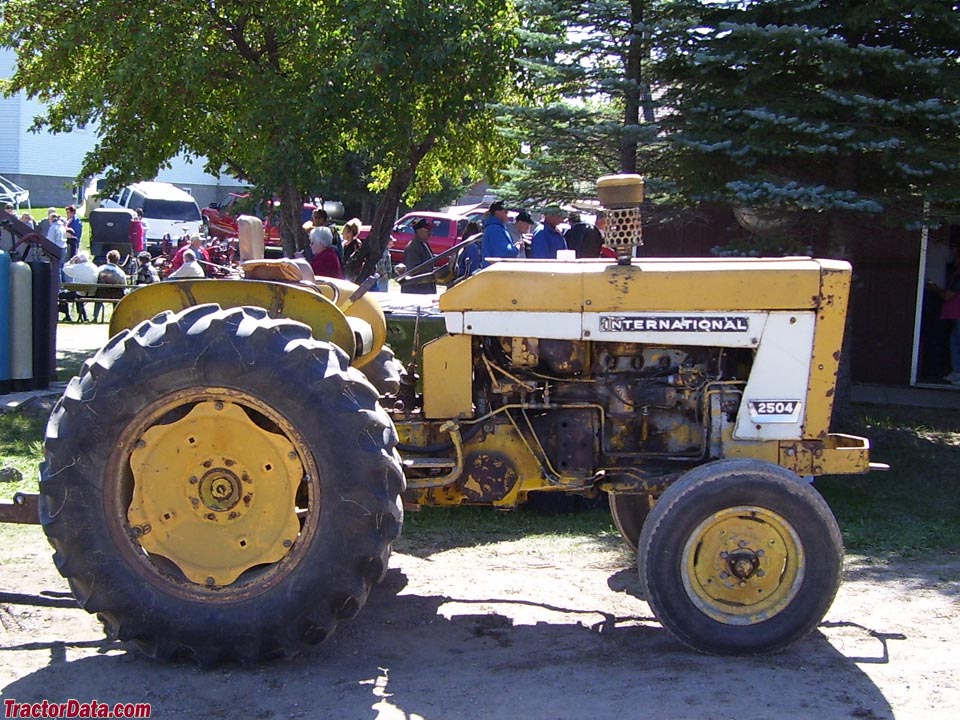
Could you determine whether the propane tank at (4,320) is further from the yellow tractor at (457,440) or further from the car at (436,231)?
the car at (436,231)

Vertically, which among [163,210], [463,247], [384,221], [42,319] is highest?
[163,210]

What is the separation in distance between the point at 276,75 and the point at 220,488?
27.8ft

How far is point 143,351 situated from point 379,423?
1056 mm

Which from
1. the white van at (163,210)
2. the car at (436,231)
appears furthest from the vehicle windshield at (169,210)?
the car at (436,231)

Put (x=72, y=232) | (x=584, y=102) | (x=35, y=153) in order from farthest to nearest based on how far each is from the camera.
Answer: (x=35, y=153) → (x=72, y=232) → (x=584, y=102)

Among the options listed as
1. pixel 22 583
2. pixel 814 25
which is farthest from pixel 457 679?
pixel 814 25

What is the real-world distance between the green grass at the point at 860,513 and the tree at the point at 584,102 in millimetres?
3329

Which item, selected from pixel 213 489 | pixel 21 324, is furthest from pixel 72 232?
pixel 213 489

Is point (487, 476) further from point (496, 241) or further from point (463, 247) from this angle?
point (496, 241)

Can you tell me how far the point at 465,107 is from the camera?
12555 millimetres

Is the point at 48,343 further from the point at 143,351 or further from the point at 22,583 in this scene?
the point at 143,351

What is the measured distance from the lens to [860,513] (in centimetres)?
779

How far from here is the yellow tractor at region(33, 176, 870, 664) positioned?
15.2 feet

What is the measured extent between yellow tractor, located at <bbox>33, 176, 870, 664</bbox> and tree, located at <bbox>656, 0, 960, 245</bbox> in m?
3.49
